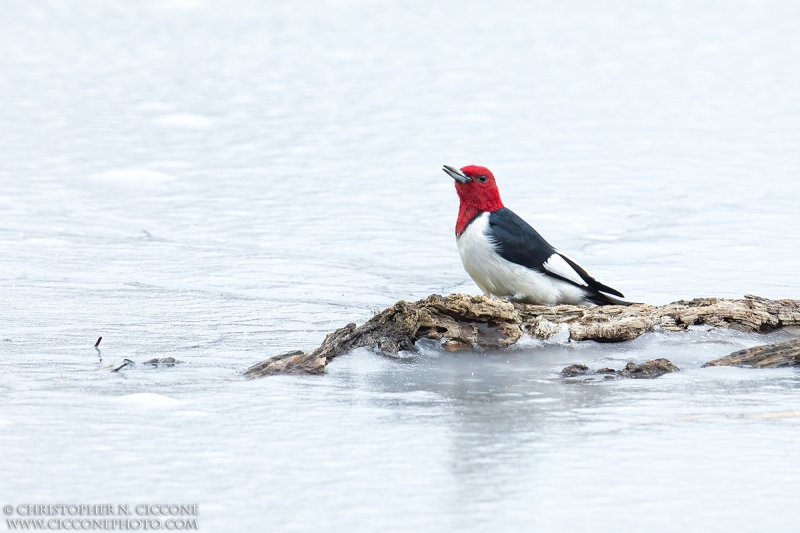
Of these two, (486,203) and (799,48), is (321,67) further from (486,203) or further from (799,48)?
(486,203)

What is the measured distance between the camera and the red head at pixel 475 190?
19.1 ft

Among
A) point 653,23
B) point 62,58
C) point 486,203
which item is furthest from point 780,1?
point 486,203

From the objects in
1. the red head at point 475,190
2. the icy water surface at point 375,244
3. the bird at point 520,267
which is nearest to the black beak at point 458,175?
the red head at point 475,190

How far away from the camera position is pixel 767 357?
4422 millimetres

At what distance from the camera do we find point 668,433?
3562 mm

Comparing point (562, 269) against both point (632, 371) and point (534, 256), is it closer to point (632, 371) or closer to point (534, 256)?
point (534, 256)

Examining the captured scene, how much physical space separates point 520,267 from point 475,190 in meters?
0.53

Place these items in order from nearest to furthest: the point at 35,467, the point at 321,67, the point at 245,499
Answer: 1. the point at 245,499
2. the point at 35,467
3. the point at 321,67

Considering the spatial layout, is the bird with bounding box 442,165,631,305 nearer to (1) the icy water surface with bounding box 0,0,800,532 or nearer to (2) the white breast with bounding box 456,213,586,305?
(2) the white breast with bounding box 456,213,586,305

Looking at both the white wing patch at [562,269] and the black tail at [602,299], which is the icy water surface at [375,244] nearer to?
the black tail at [602,299]

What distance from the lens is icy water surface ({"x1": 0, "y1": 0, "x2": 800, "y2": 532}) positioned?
3.19 metres

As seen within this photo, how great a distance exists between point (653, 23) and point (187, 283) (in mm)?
11659

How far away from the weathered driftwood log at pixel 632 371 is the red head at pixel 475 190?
5.07 feet

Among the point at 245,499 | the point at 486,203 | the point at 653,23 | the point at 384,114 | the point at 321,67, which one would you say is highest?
the point at 653,23
